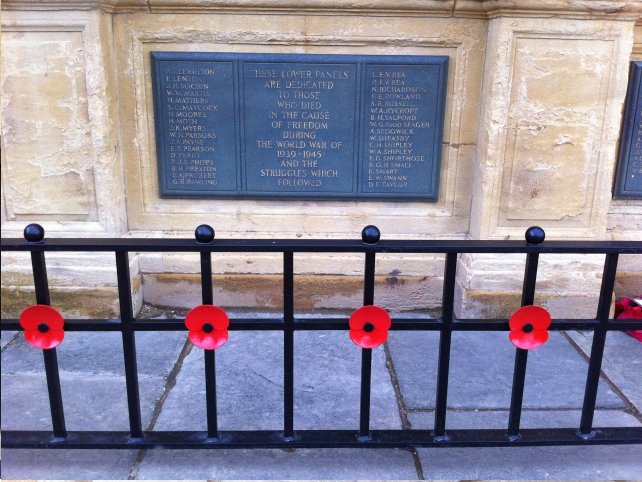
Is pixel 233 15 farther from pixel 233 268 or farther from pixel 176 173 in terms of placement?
pixel 233 268

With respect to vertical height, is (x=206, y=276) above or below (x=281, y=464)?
above

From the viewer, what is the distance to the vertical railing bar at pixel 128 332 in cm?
213

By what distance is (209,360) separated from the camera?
2.25 meters

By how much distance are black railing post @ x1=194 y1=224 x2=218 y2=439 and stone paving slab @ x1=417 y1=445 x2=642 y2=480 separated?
0.96 m

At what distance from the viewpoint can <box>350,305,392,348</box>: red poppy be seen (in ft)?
6.77

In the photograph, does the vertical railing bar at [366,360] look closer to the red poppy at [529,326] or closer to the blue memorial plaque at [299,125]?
the red poppy at [529,326]

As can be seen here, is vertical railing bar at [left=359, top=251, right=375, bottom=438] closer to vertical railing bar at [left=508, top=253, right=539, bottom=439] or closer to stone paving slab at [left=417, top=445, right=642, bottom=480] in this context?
stone paving slab at [left=417, top=445, right=642, bottom=480]

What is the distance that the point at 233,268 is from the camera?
4262 millimetres

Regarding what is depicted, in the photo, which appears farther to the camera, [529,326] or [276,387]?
[276,387]

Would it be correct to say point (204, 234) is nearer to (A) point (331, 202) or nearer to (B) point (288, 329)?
(B) point (288, 329)

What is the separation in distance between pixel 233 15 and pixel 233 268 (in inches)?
70.8

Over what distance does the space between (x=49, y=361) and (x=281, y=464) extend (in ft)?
3.51

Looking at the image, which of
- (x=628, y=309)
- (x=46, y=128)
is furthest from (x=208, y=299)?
(x=628, y=309)

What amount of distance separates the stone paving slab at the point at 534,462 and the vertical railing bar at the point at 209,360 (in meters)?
0.95
